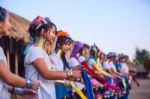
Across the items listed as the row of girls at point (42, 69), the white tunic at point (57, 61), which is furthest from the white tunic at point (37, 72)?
the white tunic at point (57, 61)

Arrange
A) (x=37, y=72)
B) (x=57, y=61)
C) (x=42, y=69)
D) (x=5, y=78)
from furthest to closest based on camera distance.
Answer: (x=57, y=61) < (x=37, y=72) < (x=42, y=69) < (x=5, y=78)

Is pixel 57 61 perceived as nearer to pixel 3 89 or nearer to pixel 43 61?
pixel 43 61

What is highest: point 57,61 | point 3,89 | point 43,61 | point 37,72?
point 57,61

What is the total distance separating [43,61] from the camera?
13.0ft

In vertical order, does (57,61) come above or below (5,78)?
above

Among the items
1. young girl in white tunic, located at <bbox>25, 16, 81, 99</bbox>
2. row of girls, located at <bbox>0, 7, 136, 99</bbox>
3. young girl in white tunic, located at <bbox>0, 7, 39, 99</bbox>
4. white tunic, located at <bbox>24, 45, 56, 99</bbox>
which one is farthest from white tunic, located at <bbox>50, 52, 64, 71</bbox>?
young girl in white tunic, located at <bbox>0, 7, 39, 99</bbox>

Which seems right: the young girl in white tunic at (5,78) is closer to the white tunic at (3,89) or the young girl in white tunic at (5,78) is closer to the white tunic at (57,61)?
the white tunic at (3,89)

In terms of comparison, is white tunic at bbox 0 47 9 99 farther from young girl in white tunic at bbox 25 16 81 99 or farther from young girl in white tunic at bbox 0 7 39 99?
young girl in white tunic at bbox 25 16 81 99

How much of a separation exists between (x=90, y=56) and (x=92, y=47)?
0.64 meters

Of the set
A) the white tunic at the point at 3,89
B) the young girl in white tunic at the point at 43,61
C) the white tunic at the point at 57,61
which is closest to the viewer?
the white tunic at the point at 3,89

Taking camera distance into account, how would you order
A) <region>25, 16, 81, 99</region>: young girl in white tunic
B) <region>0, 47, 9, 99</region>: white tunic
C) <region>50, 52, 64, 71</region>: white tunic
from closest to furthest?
1. <region>0, 47, 9, 99</region>: white tunic
2. <region>25, 16, 81, 99</region>: young girl in white tunic
3. <region>50, 52, 64, 71</region>: white tunic

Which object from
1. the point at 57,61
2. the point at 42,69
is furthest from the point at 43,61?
the point at 57,61

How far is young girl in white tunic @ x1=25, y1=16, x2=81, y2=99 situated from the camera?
3.94m

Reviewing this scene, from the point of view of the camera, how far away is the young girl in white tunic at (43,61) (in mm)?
3938
